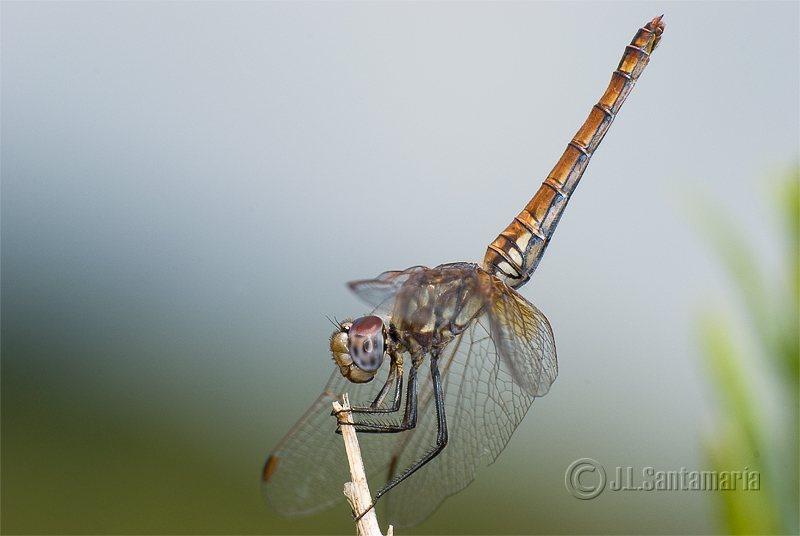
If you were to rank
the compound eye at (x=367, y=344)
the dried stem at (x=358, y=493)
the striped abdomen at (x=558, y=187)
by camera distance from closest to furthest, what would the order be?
the dried stem at (x=358, y=493) < the compound eye at (x=367, y=344) < the striped abdomen at (x=558, y=187)

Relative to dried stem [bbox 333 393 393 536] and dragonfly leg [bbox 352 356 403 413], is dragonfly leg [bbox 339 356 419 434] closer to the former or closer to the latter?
dragonfly leg [bbox 352 356 403 413]

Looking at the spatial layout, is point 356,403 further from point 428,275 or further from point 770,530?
point 770,530

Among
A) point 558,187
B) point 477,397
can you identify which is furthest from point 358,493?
point 558,187

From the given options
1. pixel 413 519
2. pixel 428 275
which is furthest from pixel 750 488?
pixel 413 519

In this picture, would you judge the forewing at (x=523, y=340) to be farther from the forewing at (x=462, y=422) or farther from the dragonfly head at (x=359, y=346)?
the dragonfly head at (x=359, y=346)

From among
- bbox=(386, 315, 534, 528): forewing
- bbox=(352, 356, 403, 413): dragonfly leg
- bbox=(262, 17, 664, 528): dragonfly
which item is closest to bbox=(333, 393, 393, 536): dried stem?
bbox=(262, 17, 664, 528): dragonfly

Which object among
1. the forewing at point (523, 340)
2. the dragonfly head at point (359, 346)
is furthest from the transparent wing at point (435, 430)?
the dragonfly head at point (359, 346)

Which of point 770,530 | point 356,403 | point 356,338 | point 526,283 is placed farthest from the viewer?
point 526,283
